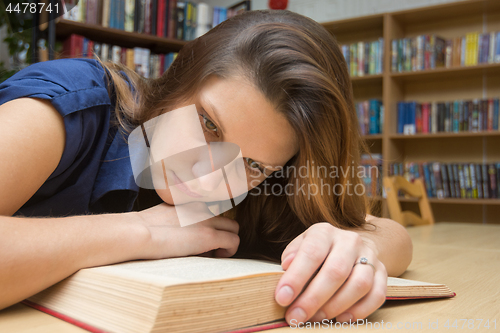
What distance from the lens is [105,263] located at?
437 millimetres

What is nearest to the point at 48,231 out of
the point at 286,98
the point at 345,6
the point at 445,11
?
the point at 286,98

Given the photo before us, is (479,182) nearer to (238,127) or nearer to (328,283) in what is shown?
(238,127)

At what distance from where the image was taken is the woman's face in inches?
23.6

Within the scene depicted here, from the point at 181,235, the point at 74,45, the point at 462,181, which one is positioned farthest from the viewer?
the point at 462,181

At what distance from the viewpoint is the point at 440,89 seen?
9.78ft

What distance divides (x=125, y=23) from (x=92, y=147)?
1.90 m

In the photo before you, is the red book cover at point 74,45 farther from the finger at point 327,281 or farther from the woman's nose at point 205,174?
the finger at point 327,281

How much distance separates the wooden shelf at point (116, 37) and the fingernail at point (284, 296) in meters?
2.24

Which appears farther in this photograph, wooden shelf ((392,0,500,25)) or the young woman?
wooden shelf ((392,0,500,25))

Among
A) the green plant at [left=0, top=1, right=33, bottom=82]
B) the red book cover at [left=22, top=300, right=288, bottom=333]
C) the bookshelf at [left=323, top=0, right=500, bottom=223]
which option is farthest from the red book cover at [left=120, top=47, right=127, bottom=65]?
the red book cover at [left=22, top=300, right=288, bottom=333]

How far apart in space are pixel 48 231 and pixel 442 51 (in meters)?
2.98

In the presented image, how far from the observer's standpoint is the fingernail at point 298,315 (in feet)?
1.21

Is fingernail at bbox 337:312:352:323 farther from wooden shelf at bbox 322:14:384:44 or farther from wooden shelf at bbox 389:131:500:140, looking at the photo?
wooden shelf at bbox 322:14:384:44

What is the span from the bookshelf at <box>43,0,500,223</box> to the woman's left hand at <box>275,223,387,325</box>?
89.1 inches
